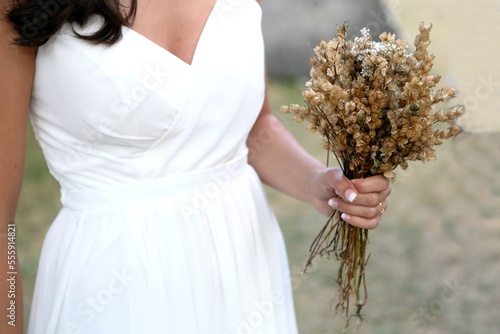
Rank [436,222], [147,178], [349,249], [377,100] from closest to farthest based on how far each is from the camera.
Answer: [377,100], [147,178], [349,249], [436,222]

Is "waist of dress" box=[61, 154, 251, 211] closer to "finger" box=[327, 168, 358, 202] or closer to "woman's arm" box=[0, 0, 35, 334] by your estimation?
"woman's arm" box=[0, 0, 35, 334]

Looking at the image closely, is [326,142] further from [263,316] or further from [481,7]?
[481,7]

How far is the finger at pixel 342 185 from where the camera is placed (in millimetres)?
1443

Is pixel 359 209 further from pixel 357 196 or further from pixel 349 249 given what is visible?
pixel 349 249

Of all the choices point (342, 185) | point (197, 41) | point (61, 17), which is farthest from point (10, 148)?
point (342, 185)

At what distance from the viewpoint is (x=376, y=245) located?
186 inches

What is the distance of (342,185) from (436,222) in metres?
3.75

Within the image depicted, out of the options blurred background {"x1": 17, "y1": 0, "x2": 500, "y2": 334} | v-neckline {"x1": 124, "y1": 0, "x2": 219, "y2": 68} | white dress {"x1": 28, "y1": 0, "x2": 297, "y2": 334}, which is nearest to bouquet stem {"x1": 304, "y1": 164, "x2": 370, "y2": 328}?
white dress {"x1": 28, "y1": 0, "x2": 297, "y2": 334}

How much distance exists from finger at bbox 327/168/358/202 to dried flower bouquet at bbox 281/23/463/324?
0.20 ft

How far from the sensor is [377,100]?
51.7 inches

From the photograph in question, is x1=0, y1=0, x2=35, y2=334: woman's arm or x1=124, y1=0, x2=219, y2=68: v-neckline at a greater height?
x1=124, y1=0, x2=219, y2=68: v-neckline

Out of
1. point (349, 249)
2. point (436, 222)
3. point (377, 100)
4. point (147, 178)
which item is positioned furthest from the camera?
point (436, 222)

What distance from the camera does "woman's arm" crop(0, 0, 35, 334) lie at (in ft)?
4.28

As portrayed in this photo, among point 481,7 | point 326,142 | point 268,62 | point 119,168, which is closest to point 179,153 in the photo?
point 119,168
